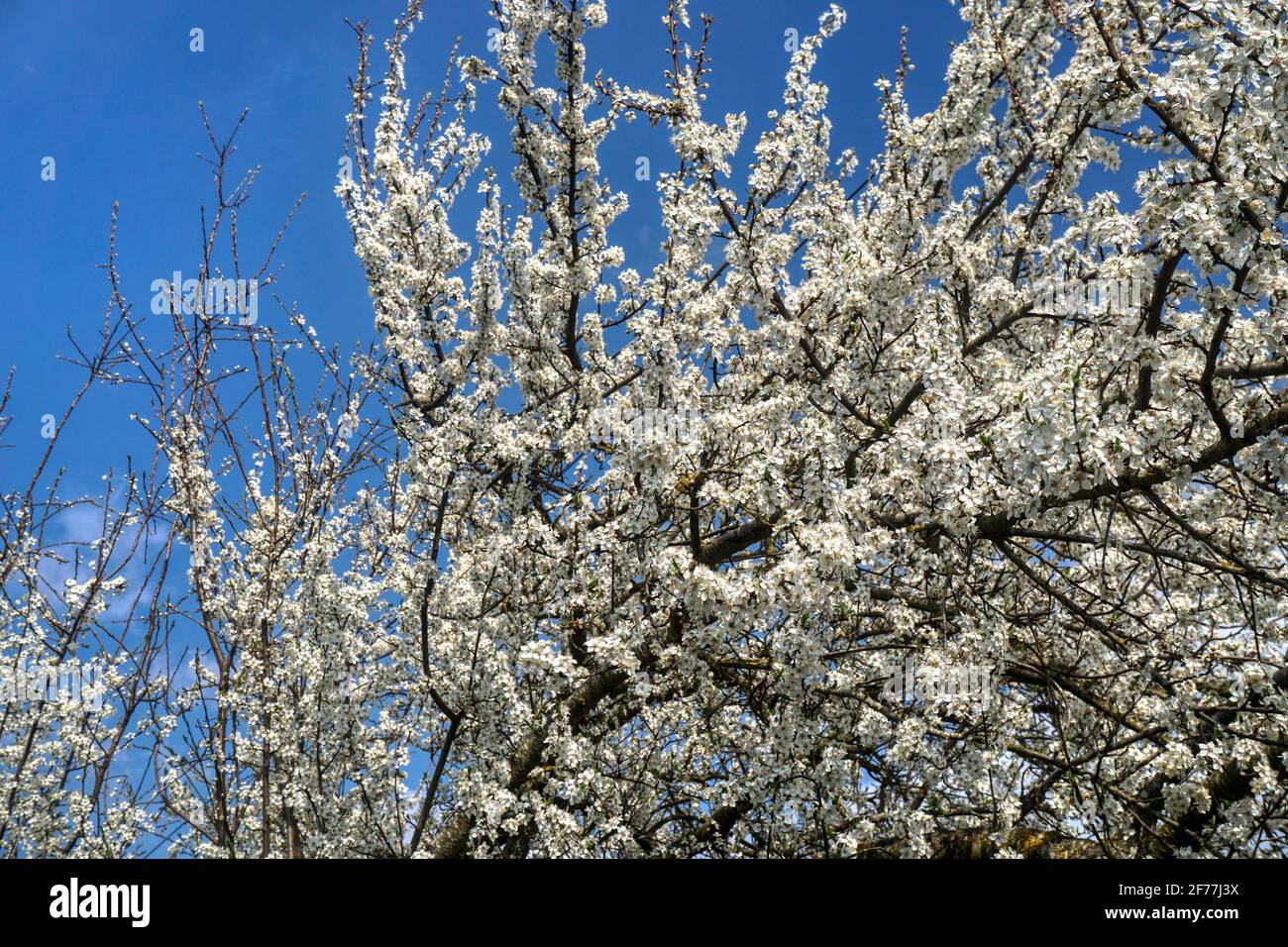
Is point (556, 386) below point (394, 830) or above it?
above

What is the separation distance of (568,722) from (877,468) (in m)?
2.80

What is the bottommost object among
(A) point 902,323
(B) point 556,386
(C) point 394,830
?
(C) point 394,830

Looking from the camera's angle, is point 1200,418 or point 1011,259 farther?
point 1011,259

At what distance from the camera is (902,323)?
19.1 feet

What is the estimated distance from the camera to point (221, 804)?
17.2 feet

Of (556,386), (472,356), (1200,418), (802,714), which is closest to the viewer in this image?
(1200,418)

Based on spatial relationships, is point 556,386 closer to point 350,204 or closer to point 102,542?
point 350,204
